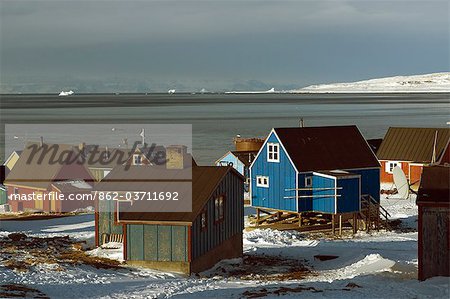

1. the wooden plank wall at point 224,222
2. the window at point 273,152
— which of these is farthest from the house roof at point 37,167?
the wooden plank wall at point 224,222

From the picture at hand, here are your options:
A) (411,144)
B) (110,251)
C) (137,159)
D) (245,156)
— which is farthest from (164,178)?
(411,144)

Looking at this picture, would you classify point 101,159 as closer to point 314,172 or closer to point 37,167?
point 37,167

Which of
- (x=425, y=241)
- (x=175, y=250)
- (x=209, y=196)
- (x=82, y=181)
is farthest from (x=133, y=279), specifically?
(x=82, y=181)

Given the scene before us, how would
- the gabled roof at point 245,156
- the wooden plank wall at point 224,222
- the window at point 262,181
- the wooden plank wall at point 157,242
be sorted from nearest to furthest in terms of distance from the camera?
the wooden plank wall at point 157,242, the wooden plank wall at point 224,222, the window at point 262,181, the gabled roof at point 245,156

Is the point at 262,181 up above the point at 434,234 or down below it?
above

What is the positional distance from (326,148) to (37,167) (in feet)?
75.7

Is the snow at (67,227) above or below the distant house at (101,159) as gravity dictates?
below

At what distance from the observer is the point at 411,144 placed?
199ft

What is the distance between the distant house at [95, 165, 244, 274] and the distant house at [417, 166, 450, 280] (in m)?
7.93

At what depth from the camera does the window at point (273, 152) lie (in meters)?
44.7

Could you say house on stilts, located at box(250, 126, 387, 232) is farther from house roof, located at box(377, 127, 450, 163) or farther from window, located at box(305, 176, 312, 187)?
house roof, located at box(377, 127, 450, 163)

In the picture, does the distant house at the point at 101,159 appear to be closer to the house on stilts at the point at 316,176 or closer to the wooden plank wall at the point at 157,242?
the house on stilts at the point at 316,176

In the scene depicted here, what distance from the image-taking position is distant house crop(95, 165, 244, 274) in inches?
1125

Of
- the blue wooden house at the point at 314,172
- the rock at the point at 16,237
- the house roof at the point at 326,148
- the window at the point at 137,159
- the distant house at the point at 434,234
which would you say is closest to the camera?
the distant house at the point at 434,234
